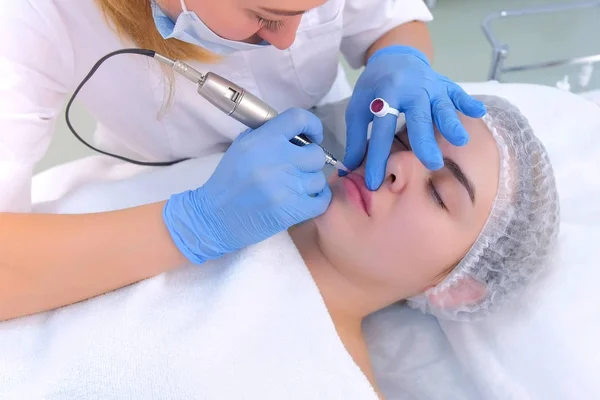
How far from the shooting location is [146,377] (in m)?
0.88

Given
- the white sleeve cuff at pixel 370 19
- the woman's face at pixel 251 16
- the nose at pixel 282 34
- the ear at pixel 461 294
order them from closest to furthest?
the woman's face at pixel 251 16 < the nose at pixel 282 34 < the ear at pixel 461 294 < the white sleeve cuff at pixel 370 19

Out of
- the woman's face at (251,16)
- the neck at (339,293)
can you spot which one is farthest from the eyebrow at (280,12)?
the neck at (339,293)

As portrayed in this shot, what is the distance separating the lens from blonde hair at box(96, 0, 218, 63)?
91 cm

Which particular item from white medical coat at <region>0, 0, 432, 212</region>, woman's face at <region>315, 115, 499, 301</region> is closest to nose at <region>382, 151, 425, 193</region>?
woman's face at <region>315, 115, 499, 301</region>

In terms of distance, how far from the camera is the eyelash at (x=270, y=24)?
31.7 inches

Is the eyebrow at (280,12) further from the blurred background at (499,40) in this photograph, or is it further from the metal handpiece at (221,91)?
the blurred background at (499,40)

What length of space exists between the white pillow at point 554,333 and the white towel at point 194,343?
33cm

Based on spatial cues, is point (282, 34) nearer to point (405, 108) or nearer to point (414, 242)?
point (405, 108)

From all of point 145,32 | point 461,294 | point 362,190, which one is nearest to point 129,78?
point 145,32

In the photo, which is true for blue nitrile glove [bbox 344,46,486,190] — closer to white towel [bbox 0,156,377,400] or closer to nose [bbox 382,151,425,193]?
nose [bbox 382,151,425,193]

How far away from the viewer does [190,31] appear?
0.86m

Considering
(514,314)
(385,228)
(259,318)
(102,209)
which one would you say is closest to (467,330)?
(514,314)

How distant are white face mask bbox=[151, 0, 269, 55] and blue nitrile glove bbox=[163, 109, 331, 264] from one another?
151mm

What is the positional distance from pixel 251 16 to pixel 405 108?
403mm
